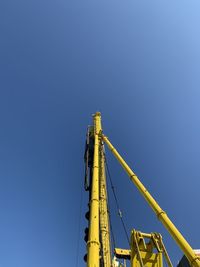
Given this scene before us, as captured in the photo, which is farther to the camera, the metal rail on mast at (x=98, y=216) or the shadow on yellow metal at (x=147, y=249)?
the shadow on yellow metal at (x=147, y=249)

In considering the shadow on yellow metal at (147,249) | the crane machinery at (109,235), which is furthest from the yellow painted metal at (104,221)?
the shadow on yellow metal at (147,249)

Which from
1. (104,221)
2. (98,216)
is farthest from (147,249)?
(104,221)

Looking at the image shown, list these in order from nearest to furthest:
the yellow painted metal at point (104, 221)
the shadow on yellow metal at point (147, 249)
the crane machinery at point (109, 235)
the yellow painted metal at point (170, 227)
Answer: the yellow painted metal at point (170, 227), the crane machinery at point (109, 235), the shadow on yellow metal at point (147, 249), the yellow painted metal at point (104, 221)

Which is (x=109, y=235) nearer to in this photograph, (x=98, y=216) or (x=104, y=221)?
(x=104, y=221)

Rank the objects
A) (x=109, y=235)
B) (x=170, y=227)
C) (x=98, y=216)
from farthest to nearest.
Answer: (x=109, y=235)
(x=98, y=216)
(x=170, y=227)

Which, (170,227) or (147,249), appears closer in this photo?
(170,227)

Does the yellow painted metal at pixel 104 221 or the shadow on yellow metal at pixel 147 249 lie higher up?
the yellow painted metal at pixel 104 221

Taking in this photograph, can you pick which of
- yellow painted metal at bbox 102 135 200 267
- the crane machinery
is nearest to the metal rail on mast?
the crane machinery

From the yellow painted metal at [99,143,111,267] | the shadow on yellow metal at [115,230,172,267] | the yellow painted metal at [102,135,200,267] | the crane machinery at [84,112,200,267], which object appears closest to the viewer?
the yellow painted metal at [102,135,200,267]

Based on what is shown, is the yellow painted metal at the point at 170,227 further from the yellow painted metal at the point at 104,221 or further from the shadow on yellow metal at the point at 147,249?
the yellow painted metal at the point at 104,221

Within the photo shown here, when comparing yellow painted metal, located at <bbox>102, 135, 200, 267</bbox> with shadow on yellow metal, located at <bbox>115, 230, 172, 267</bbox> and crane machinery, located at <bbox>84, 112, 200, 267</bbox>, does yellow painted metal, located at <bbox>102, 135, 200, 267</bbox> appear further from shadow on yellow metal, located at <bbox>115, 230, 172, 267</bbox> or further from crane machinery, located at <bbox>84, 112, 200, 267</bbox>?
shadow on yellow metal, located at <bbox>115, 230, 172, 267</bbox>

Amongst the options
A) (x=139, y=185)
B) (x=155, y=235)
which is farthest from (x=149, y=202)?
(x=155, y=235)

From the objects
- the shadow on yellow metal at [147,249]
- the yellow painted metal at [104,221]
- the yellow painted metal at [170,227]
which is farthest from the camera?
the yellow painted metal at [104,221]

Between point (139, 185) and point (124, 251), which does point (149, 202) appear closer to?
point (139, 185)
